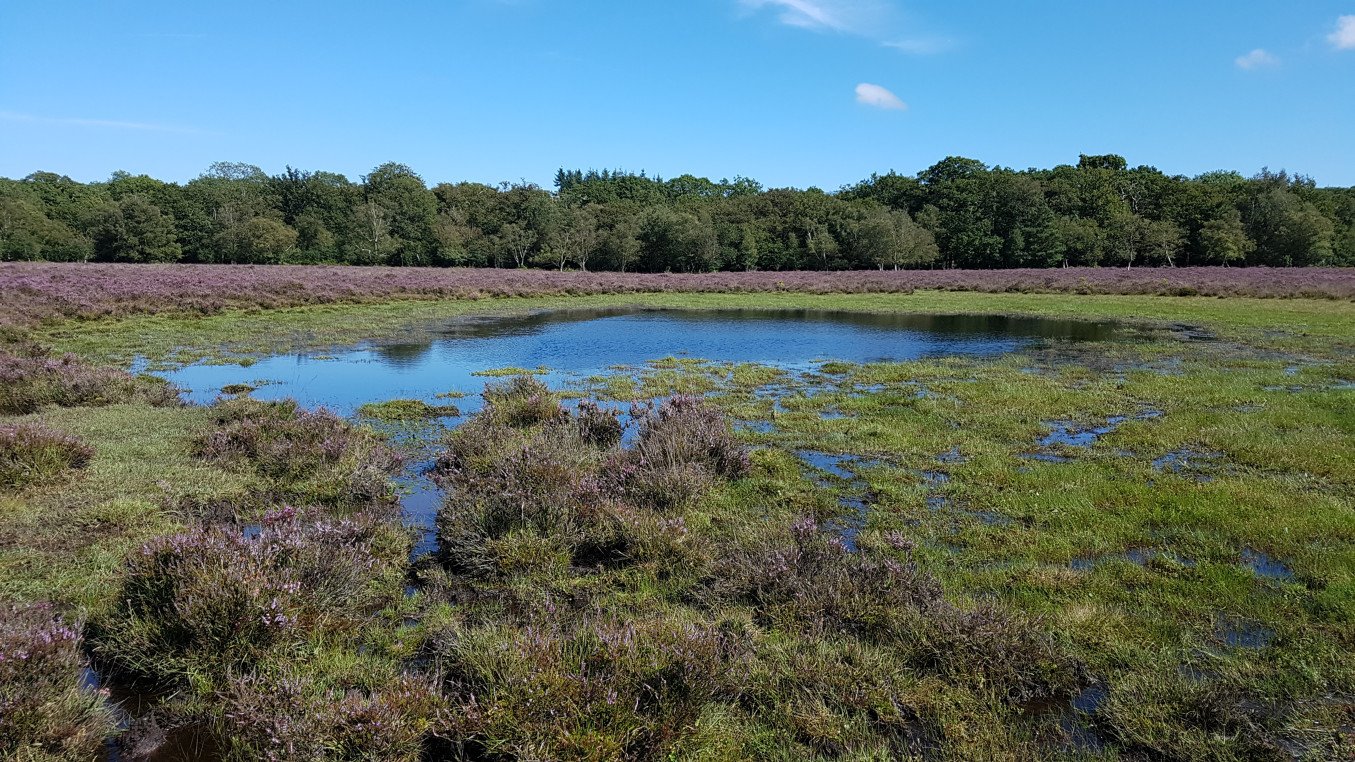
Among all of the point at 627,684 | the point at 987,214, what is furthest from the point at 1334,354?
the point at 987,214

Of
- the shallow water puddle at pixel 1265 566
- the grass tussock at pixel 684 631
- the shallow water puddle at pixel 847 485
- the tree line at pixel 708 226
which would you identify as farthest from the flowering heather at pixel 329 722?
the tree line at pixel 708 226

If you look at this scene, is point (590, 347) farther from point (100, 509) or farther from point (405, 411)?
point (100, 509)

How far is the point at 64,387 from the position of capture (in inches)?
499

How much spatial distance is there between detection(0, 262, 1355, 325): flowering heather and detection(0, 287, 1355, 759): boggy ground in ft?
69.3

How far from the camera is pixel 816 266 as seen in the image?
98.1 metres

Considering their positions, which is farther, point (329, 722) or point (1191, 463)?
point (1191, 463)

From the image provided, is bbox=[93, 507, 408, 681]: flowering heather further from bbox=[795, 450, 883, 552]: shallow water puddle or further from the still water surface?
bbox=[795, 450, 883, 552]: shallow water puddle

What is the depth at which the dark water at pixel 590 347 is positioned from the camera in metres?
16.8

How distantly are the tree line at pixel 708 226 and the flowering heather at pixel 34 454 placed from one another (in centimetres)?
8118

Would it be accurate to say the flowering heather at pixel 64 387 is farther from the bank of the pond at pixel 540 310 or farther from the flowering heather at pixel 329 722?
the flowering heather at pixel 329 722

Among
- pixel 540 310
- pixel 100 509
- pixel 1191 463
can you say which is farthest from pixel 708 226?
pixel 100 509

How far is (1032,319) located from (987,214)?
2920 inches

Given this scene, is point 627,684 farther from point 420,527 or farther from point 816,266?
point 816,266

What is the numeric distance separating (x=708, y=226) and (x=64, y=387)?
86439mm
